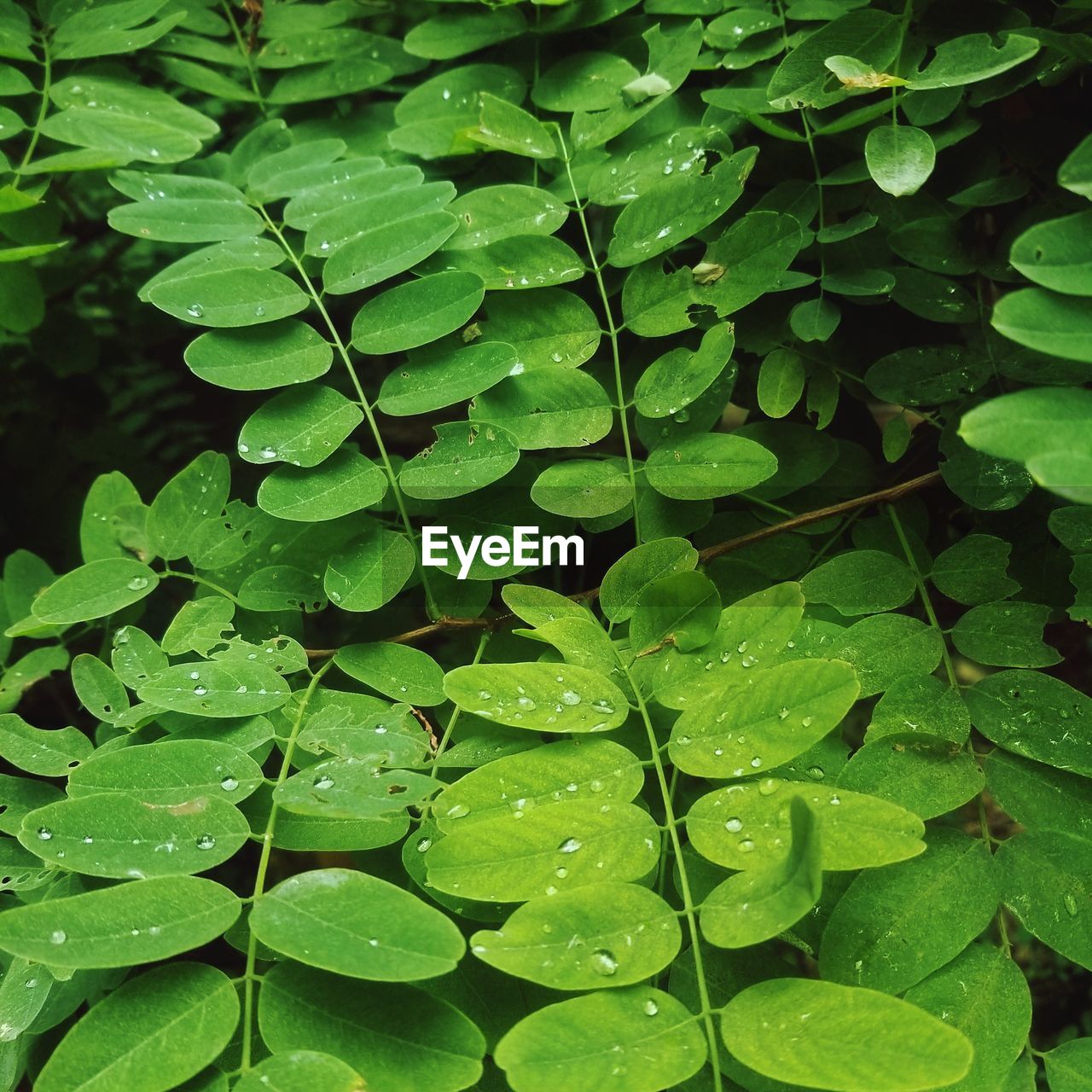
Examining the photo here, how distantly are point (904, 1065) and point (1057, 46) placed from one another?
2.95ft

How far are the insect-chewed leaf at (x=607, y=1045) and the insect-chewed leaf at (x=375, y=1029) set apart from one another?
0.06 m

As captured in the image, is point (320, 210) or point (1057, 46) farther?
point (320, 210)

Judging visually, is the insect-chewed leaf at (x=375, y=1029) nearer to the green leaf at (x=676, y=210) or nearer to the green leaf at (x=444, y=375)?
the green leaf at (x=444, y=375)

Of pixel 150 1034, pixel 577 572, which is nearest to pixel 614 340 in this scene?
pixel 577 572

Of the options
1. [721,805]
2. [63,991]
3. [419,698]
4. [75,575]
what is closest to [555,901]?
[721,805]

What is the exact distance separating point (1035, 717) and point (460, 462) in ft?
1.93

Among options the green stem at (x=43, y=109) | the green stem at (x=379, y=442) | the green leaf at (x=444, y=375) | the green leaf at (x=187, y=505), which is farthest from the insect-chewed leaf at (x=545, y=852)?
the green stem at (x=43, y=109)

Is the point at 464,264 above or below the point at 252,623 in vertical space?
above

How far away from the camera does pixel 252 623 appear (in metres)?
1.03

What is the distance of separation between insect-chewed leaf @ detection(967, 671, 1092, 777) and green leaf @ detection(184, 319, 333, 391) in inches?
28.8

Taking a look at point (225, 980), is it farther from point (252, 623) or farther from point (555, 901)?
point (252, 623)

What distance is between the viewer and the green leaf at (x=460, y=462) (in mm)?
940

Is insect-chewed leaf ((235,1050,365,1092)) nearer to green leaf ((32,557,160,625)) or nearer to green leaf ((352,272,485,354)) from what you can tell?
green leaf ((32,557,160,625))

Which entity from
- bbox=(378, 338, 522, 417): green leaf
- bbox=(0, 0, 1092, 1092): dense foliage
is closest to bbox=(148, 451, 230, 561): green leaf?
bbox=(0, 0, 1092, 1092): dense foliage
